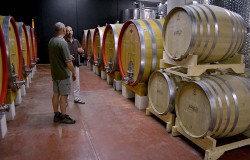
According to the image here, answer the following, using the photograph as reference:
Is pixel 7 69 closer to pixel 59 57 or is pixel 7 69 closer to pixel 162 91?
pixel 59 57

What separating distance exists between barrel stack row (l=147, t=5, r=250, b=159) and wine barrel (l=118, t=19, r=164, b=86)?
0.76m

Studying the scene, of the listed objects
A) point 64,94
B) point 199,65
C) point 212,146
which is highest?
point 199,65

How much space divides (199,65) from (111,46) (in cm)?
356

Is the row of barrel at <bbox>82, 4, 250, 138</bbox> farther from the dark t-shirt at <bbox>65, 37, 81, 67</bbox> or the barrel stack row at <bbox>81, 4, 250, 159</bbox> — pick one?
the dark t-shirt at <bbox>65, 37, 81, 67</bbox>

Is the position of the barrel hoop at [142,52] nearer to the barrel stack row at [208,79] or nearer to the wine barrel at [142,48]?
the wine barrel at [142,48]

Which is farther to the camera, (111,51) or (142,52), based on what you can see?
Result: (111,51)

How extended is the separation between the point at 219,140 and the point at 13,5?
10107 mm

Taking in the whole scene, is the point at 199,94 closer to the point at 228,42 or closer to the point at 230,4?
the point at 228,42

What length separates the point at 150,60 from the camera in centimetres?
392

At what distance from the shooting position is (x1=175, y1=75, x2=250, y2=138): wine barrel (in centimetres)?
233

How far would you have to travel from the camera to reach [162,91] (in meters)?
3.35

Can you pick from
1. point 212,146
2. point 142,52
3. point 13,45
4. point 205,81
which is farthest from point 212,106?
point 13,45

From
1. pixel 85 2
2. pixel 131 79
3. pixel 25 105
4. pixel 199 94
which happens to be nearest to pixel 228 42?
pixel 199 94

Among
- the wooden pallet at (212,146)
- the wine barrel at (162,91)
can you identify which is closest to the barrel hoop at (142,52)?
the wine barrel at (162,91)
